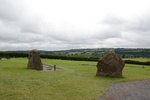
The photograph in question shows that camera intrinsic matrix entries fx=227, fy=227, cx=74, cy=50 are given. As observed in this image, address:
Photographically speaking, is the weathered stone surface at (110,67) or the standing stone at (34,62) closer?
the weathered stone surface at (110,67)

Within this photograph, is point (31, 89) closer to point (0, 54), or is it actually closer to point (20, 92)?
point (20, 92)

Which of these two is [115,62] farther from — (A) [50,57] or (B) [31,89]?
(A) [50,57]

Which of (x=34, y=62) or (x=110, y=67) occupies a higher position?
(x=34, y=62)

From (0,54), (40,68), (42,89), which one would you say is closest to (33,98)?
(42,89)

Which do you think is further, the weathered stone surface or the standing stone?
the standing stone

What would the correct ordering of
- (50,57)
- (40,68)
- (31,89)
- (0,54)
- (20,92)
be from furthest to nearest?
(50,57), (0,54), (40,68), (31,89), (20,92)

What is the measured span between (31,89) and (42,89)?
870mm

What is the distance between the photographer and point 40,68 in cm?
3656

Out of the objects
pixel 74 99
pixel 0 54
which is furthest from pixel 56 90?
pixel 0 54

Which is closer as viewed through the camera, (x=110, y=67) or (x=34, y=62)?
(x=110, y=67)

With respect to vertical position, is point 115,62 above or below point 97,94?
above

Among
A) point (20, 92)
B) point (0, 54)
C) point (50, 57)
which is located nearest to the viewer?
point (20, 92)

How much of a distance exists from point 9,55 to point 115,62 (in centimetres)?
5180

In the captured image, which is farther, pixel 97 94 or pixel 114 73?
pixel 114 73
